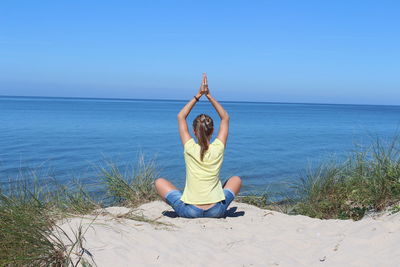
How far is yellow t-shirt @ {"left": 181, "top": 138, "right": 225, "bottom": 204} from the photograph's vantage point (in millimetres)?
5383

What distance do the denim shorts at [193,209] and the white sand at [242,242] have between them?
9cm

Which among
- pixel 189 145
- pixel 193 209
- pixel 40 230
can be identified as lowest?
pixel 193 209

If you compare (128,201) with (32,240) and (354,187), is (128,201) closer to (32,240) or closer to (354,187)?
(32,240)

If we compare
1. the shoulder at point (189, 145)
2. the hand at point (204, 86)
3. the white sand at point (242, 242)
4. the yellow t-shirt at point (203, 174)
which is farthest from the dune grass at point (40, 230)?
the hand at point (204, 86)

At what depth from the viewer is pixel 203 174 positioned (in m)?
5.39

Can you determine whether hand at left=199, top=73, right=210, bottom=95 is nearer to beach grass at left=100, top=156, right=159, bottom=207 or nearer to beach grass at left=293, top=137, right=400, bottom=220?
beach grass at left=100, top=156, right=159, bottom=207

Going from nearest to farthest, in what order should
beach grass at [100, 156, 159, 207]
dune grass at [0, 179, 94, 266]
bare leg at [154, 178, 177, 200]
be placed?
dune grass at [0, 179, 94, 266], bare leg at [154, 178, 177, 200], beach grass at [100, 156, 159, 207]

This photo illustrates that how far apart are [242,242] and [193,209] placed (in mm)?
984

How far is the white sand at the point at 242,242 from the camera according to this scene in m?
4.07

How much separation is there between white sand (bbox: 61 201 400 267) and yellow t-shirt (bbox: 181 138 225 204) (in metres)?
0.28

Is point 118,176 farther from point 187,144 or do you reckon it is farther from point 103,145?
point 103,145

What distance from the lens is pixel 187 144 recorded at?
5.47 m

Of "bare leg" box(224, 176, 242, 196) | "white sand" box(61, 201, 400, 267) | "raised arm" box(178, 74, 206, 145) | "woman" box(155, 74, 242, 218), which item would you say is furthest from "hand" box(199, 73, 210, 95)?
"white sand" box(61, 201, 400, 267)

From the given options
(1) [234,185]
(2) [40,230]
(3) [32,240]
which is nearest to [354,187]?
(1) [234,185]
